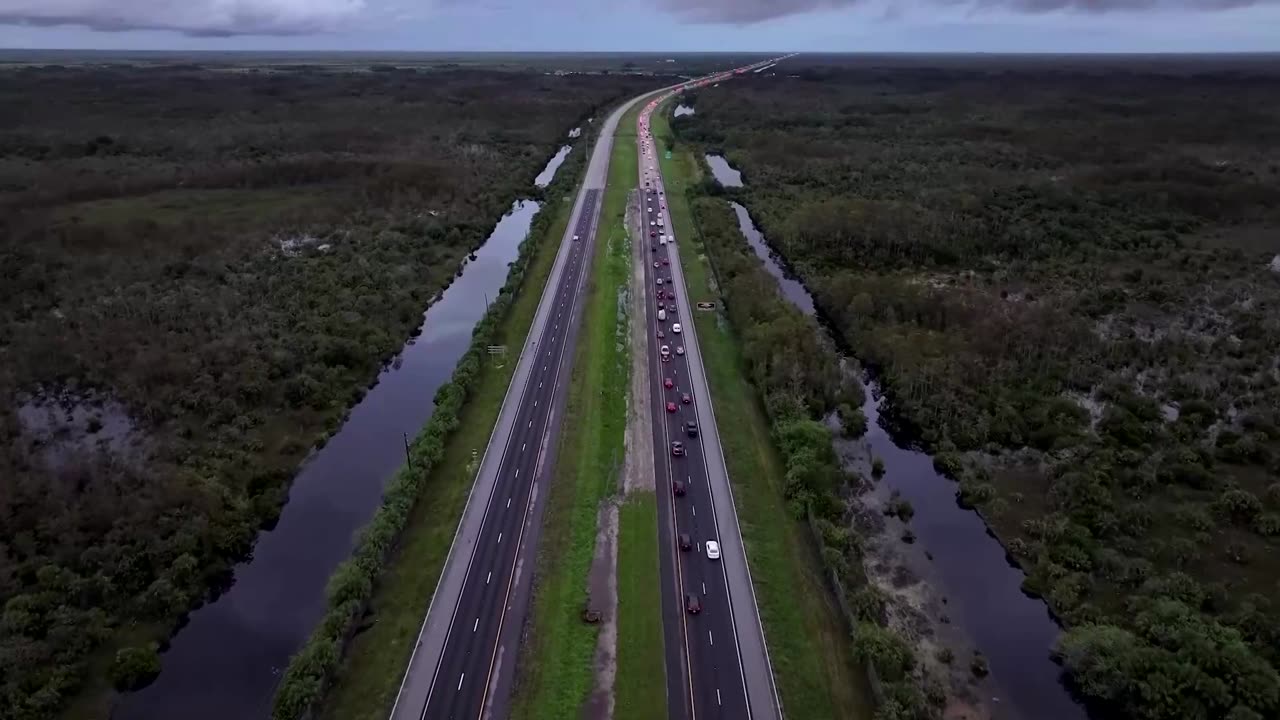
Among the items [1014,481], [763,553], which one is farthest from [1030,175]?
[763,553]

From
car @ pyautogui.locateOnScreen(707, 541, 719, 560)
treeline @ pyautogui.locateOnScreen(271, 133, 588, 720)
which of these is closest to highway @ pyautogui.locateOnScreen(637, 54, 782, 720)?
car @ pyautogui.locateOnScreen(707, 541, 719, 560)

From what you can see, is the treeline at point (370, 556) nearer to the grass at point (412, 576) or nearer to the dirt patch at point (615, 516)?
the grass at point (412, 576)

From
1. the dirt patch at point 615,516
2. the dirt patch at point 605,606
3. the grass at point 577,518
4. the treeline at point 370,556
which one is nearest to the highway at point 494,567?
the grass at point 577,518

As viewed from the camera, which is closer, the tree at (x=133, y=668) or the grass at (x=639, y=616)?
the grass at (x=639, y=616)

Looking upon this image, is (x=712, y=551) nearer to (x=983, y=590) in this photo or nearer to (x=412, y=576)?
(x=983, y=590)

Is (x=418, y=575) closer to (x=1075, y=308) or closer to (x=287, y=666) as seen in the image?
(x=287, y=666)

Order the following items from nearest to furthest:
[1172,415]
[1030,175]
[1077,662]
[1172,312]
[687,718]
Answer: [687,718], [1077,662], [1172,415], [1172,312], [1030,175]

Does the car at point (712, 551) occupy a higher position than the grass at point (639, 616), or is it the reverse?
the car at point (712, 551)
